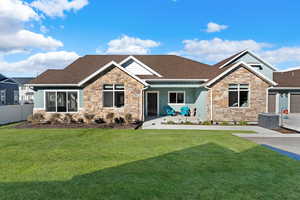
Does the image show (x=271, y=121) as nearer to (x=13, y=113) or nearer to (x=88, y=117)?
(x=88, y=117)

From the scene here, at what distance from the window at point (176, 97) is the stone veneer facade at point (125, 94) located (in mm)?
4577

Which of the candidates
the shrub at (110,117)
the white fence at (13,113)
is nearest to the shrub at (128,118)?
the shrub at (110,117)

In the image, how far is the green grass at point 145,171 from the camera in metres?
3.35

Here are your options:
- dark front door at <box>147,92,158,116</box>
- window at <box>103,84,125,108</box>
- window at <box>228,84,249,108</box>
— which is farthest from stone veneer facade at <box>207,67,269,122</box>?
window at <box>103,84,125,108</box>

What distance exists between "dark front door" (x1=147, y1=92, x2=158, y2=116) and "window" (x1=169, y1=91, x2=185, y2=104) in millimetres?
1477

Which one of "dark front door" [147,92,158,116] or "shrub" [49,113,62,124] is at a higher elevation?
"dark front door" [147,92,158,116]

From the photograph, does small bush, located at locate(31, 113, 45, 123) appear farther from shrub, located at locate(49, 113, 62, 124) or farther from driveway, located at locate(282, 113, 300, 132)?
driveway, located at locate(282, 113, 300, 132)

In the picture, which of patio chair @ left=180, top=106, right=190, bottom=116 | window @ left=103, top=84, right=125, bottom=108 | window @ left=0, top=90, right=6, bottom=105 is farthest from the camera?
window @ left=0, top=90, right=6, bottom=105

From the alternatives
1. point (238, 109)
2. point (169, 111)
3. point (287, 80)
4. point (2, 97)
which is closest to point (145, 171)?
point (238, 109)

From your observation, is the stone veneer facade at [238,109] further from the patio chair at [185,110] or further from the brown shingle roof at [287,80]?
the brown shingle roof at [287,80]

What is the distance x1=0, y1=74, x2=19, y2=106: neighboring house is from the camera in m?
21.8

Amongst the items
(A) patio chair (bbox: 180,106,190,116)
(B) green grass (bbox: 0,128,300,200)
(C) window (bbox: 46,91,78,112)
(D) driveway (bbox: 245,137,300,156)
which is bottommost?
(D) driveway (bbox: 245,137,300,156)

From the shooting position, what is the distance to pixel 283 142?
7480mm

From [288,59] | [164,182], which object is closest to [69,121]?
[164,182]
